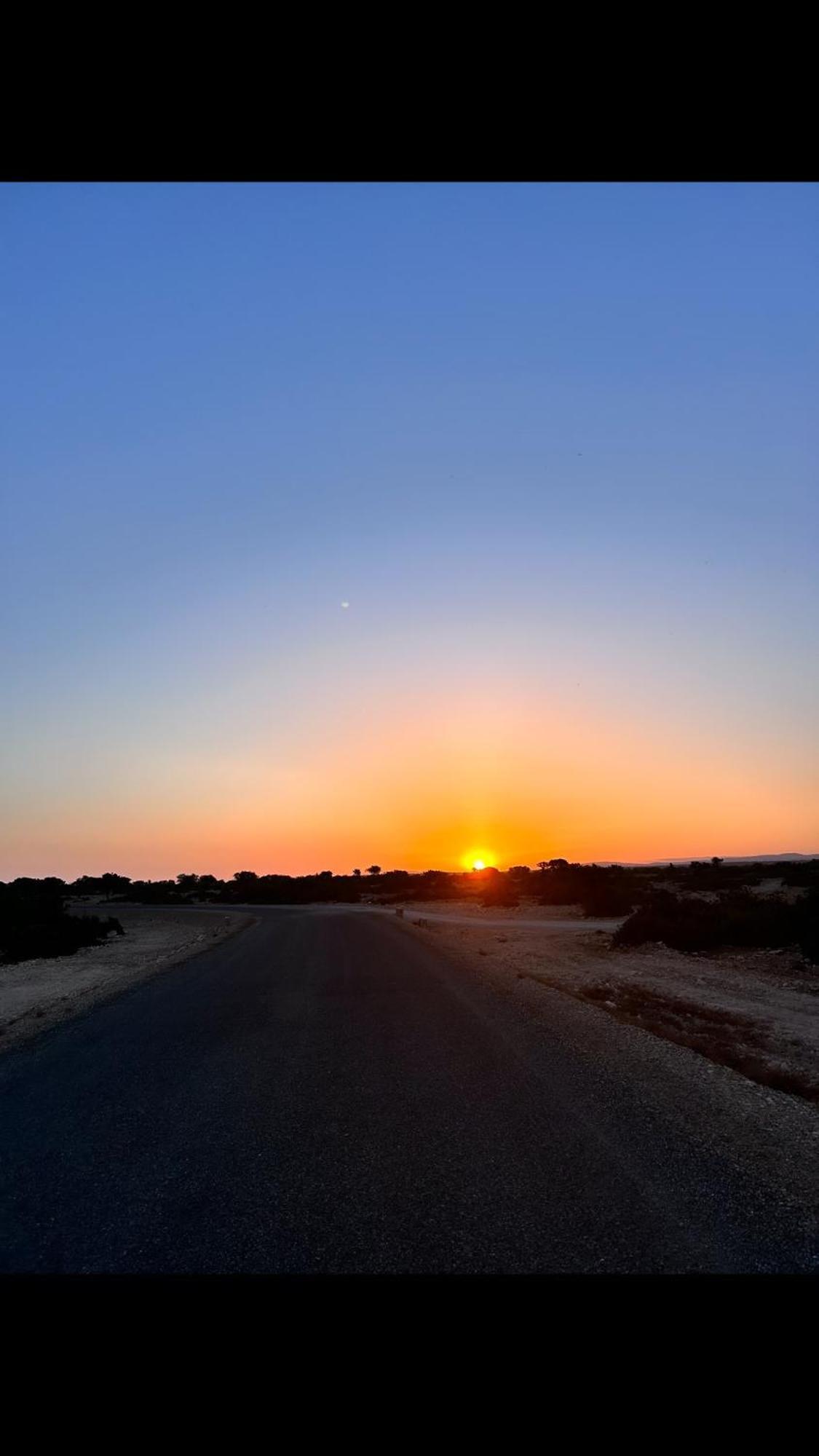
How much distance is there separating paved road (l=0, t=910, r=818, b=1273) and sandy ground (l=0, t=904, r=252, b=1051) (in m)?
2.96

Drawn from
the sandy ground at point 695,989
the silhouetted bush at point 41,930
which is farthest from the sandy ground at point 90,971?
the sandy ground at point 695,989

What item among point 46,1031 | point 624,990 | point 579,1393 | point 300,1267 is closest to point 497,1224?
point 300,1267

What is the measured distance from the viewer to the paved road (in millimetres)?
4492

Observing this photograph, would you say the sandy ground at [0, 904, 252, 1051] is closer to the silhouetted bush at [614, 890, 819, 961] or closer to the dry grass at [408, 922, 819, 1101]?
the dry grass at [408, 922, 819, 1101]

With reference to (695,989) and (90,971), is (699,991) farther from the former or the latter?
(90,971)

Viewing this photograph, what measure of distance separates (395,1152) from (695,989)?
463 inches

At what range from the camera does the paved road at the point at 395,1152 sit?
449 cm

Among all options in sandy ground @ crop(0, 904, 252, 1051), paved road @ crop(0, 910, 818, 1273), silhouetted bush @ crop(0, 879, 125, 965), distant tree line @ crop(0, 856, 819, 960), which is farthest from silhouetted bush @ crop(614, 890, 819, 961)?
silhouetted bush @ crop(0, 879, 125, 965)

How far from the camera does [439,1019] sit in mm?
10969

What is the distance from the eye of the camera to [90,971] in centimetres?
2078

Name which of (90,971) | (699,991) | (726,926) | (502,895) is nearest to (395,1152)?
(699,991)

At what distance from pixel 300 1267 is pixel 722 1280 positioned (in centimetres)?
335

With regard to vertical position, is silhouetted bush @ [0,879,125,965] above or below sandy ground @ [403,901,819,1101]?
above

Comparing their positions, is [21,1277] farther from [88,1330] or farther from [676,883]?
[676,883]
